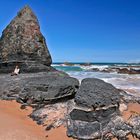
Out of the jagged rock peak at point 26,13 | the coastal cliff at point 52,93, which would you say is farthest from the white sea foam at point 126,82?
the jagged rock peak at point 26,13

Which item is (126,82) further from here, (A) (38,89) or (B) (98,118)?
(B) (98,118)

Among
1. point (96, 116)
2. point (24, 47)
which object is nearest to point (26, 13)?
point (24, 47)

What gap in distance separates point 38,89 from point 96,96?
1.81 m

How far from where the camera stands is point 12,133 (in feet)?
16.8

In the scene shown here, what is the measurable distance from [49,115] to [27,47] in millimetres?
3271

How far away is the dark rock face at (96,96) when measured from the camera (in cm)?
563

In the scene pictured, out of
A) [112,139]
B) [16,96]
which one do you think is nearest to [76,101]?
[112,139]

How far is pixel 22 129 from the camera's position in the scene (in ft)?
17.6

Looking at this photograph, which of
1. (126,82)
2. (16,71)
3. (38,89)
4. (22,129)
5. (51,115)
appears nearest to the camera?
(22,129)

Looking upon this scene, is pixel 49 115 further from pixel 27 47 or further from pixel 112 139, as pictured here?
pixel 27 47

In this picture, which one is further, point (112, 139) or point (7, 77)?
point (7, 77)

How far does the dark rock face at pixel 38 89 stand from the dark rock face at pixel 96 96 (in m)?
0.76

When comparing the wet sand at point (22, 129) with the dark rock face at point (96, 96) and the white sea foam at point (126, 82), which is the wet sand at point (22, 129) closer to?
the dark rock face at point (96, 96)

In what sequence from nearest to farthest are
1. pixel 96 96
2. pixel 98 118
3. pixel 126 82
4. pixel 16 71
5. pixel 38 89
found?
pixel 98 118
pixel 96 96
pixel 38 89
pixel 16 71
pixel 126 82
